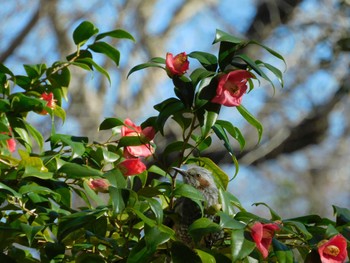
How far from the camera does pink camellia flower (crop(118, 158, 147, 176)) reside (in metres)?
1.44

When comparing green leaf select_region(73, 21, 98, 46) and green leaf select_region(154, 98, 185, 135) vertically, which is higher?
green leaf select_region(73, 21, 98, 46)

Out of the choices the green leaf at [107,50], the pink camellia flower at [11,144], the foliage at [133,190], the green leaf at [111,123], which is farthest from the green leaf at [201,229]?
the pink camellia flower at [11,144]

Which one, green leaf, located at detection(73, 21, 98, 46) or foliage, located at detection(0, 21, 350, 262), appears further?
green leaf, located at detection(73, 21, 98, 46)

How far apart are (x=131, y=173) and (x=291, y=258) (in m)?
0.39

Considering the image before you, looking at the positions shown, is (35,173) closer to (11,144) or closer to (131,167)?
(131,167)

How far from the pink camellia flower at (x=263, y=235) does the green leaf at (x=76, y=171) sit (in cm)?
32

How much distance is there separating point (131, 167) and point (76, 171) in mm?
128

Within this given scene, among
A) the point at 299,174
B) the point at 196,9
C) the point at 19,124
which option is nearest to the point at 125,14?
the point at 196,9

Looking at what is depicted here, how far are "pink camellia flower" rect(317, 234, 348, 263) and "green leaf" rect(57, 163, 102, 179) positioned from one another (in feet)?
1.32

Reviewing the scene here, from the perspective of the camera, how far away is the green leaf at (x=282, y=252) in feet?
3.86

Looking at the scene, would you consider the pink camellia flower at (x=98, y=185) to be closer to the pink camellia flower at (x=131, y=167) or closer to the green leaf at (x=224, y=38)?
the pink camellia flower at (x=131, y=167)

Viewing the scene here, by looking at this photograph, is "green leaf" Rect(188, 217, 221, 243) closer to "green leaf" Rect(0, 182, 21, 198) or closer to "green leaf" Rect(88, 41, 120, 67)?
"green leaf" Rect(0, 182, 21, 198)

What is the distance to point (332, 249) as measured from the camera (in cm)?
118

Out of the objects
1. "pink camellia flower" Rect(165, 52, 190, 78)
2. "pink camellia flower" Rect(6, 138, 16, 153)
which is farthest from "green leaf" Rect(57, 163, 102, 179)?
"pink camellia flower" Rect(6, 138, 16, 153)
